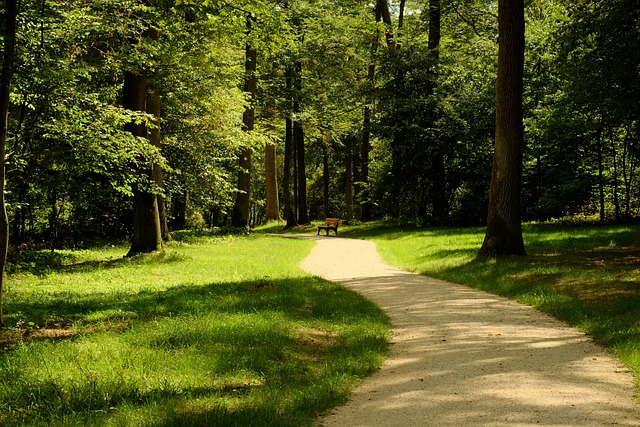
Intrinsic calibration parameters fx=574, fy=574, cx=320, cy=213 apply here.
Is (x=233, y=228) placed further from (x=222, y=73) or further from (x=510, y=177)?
(x=510, y=177)

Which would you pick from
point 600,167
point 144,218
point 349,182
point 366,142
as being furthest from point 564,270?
point 349,182

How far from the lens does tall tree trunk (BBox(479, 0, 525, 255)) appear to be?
1438 cm

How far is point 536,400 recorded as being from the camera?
4973 millimetres

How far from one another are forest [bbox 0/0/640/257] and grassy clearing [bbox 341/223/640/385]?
3903 millimetres

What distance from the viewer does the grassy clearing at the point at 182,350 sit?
15.8ft

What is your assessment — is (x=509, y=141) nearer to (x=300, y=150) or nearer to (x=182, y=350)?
(x=182, y=350)

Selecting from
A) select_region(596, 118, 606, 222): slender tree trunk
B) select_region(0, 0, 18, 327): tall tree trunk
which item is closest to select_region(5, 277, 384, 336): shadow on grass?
select_region(0, 0, 18, 327): tall tree trunk

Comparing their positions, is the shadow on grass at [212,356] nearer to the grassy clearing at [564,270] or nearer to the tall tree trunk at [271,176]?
the grassy clearing at [564,270]

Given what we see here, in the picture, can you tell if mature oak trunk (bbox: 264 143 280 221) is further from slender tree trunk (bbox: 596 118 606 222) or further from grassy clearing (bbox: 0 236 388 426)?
grassy clearing (bbox: 0 236 388 426)

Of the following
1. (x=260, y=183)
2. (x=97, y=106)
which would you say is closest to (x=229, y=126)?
(x=97, y=106)

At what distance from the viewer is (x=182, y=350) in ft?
21.5

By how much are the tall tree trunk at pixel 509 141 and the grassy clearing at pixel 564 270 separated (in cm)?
71

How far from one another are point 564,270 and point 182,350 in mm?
8459

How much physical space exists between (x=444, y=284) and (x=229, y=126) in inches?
487
